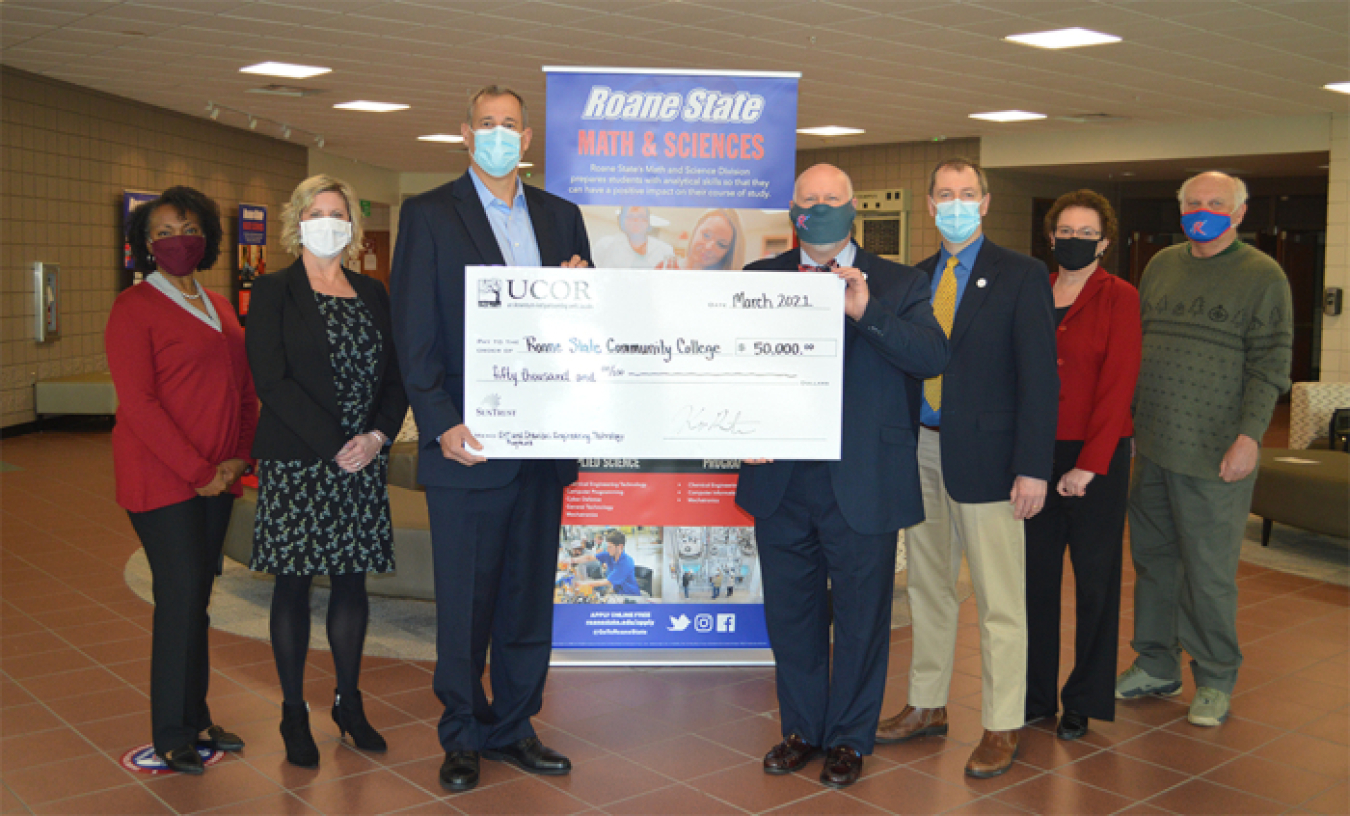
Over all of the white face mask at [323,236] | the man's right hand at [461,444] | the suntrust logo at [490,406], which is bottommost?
the man's right hand at [461,444]

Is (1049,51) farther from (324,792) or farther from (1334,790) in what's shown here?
(324,792)

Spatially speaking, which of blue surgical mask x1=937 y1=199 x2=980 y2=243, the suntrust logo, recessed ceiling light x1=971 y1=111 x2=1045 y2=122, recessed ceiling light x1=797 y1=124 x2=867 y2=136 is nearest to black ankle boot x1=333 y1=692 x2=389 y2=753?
the suntrust logo

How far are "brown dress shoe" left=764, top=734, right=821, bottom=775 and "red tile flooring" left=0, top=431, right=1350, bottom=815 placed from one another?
39 mm

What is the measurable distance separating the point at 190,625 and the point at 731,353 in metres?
1.74

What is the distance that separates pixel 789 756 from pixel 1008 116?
36.6 feet

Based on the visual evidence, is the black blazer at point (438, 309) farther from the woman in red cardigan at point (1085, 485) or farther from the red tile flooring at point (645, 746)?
the woman in red cardigan at point (1085, 485)

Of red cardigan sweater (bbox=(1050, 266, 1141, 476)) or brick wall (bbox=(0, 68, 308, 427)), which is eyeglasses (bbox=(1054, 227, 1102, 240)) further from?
brick wall (bbox=(0, 68, 308, 427))

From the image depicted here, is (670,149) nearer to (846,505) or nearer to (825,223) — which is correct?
(825,223)

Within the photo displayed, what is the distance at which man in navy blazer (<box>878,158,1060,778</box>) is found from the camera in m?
3.04

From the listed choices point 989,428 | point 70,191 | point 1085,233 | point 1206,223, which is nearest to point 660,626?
point 989,428

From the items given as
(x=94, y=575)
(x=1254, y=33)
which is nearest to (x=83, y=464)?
(x=94, y=575)

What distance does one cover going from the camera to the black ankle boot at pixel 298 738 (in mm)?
3135

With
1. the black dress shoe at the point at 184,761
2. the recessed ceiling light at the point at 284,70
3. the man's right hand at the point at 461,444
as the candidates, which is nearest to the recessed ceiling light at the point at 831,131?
the recessed ceiling light at the point at 284,70

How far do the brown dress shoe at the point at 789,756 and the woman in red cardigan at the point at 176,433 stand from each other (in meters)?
1.67
